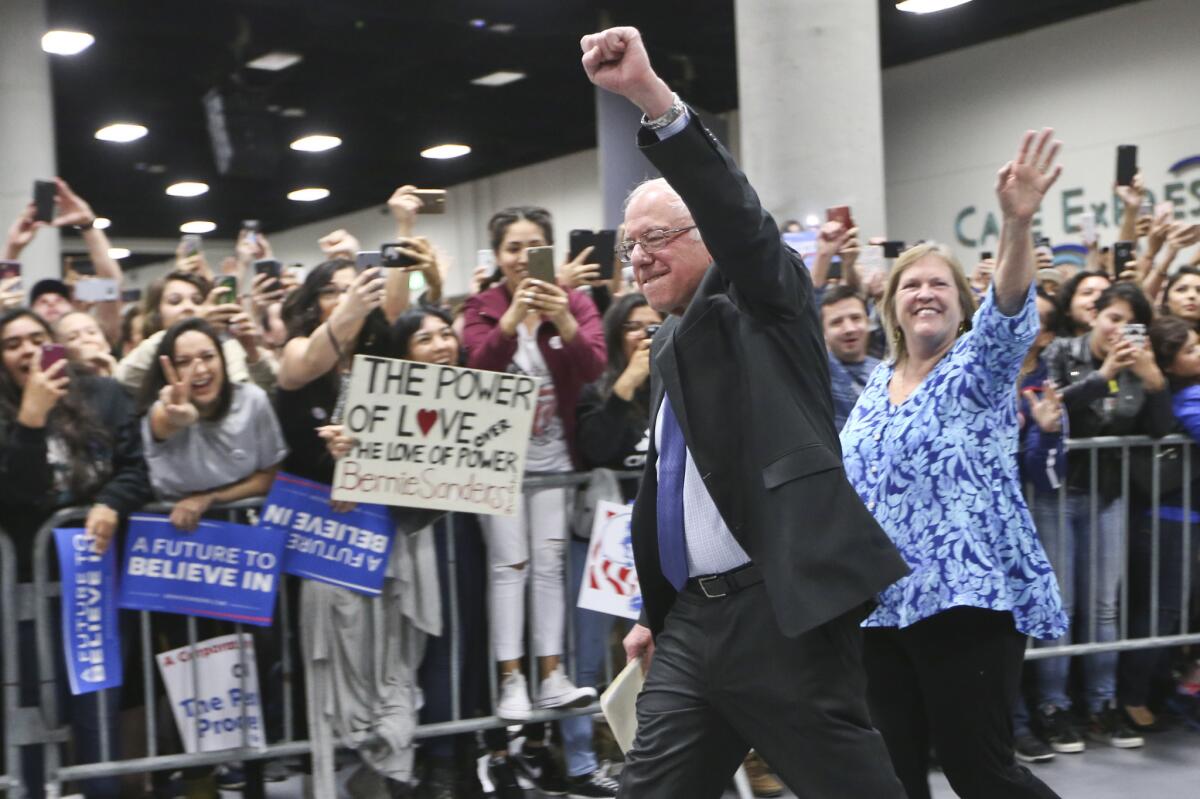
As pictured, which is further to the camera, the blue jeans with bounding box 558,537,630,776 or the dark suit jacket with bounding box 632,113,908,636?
the blue jeans with bounding box 558,537,630,776

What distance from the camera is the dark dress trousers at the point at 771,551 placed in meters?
2.91

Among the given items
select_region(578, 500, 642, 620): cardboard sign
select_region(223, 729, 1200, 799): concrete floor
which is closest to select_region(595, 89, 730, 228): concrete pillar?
select_region(578, 500, 642, 620): cardboard sign

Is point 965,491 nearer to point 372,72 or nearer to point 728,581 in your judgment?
point 728,581

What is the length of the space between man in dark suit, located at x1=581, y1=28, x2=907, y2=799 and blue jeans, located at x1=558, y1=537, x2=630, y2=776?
8.66ft

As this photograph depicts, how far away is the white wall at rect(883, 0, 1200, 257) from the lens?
1295 centimetres

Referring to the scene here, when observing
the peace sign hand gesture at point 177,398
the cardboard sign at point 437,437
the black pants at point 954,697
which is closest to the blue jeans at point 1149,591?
the black pants at point 954,697

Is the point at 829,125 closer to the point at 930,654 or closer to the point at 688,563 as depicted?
the point at 930,654

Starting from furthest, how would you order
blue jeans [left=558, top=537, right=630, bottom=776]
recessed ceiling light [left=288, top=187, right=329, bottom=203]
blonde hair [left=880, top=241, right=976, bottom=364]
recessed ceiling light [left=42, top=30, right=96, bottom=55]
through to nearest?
recessed ceiling light [left=288, top=187, right=329, bottom=203]
recessed ceiling light [left=42, top=30, right=96, bottom=55]
blue jeans [left=558, top=537, right=630, bottom=776]
blonde hair [left=880, top=241, right=976, bottom=364]

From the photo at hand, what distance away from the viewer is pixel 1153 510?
655 cm

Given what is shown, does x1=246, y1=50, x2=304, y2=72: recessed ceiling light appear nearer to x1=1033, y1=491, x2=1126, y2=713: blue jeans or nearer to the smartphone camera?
the smartphone camera

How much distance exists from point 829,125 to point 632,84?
19.6 feet

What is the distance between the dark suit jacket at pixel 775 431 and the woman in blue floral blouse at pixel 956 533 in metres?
0.90

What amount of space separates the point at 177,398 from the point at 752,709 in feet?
9.72

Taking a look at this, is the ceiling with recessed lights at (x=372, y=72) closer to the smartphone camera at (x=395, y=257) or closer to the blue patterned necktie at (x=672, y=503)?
the smartphone camera at (x=395, y=257)
